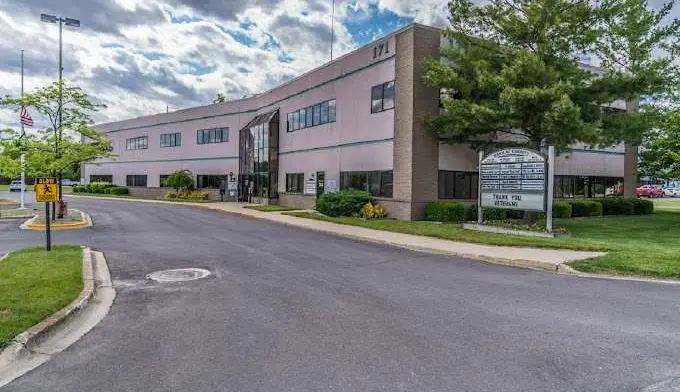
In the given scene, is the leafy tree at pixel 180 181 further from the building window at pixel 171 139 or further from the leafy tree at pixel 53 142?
the leafy tree at pixel 53 142

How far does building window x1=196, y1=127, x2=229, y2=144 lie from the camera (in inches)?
1588

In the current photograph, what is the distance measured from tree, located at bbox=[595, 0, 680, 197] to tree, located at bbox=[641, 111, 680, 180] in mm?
1395

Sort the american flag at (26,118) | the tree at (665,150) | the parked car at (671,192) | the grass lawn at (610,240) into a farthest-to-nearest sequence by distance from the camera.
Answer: the parked car at (671,192)
the american flag at (26,118)
the tree at (665,150)
the grass lawn at (610,240)

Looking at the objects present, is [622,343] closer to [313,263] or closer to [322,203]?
[313,263]

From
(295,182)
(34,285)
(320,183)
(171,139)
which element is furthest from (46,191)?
(171,139)

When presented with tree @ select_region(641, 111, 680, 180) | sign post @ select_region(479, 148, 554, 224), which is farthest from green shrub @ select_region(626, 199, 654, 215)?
sign post @ select_region(479, 148, 554, 224)

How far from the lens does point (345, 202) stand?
21.9 meters

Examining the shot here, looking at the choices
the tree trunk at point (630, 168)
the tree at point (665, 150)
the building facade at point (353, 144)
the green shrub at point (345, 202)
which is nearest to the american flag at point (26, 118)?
the building facade at point (353, 144)

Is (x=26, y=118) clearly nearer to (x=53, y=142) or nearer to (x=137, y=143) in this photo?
(x=53, y=142)

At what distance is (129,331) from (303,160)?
23.9 m

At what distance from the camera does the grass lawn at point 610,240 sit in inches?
390

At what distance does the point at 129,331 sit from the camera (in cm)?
581

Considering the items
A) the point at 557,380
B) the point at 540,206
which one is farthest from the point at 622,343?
the point at 540,206

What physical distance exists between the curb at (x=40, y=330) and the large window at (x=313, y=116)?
20.0m
